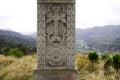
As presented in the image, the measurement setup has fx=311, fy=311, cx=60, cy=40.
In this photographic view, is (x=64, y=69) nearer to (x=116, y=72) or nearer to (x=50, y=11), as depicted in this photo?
(x=50, y=11)

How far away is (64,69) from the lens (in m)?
6.79

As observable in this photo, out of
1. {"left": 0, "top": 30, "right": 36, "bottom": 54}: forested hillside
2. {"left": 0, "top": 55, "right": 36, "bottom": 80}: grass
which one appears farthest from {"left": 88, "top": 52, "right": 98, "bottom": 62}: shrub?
{"left": 0, "top": 30, "right": 36, "bottom": 54}: forested hillside

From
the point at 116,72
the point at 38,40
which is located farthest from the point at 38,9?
the point at 116,72

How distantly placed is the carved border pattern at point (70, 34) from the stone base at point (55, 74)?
6.9 inches

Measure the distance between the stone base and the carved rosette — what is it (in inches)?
5.1

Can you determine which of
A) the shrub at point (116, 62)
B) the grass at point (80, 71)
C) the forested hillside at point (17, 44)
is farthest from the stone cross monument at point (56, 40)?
the forested hillside at point (17, 44)

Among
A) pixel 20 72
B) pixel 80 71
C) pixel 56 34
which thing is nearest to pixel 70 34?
pixel 56 34

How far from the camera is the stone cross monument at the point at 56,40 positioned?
6738mm

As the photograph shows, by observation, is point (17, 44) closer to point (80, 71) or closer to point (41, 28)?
point (80, 71)

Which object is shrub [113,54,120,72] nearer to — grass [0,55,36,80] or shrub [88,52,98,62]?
shrub [88,52,98,62]

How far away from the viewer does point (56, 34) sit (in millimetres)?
6805

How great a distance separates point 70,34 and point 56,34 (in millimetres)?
306

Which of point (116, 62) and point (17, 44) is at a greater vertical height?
point (17, 44)

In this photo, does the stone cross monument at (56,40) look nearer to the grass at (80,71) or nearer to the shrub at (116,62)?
the grass at (80,71)
